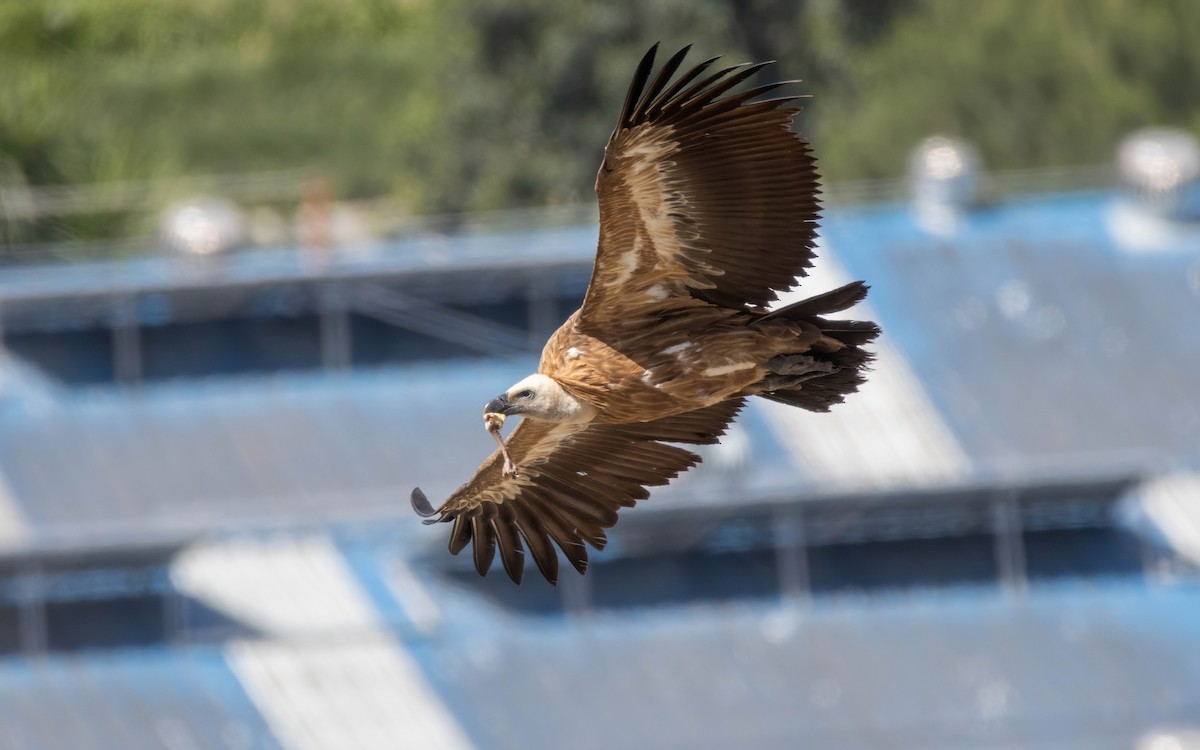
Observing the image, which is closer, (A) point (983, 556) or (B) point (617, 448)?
(B) point (617, 448)

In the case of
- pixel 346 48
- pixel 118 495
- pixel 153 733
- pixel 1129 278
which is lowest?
pixel 153 733

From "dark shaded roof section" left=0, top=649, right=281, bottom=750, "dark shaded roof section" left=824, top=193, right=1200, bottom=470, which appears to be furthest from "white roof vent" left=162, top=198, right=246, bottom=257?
"dark shaded roof section" left=824, top=193, right=1200, bottom=470

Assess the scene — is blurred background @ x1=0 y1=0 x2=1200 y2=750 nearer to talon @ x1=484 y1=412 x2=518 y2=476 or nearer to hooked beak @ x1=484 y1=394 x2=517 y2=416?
talon @ x1=484 y1=412 x2=518 y2=476

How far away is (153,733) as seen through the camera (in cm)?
1817

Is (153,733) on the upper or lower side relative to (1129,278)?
lower

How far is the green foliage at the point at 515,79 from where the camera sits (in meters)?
38.4

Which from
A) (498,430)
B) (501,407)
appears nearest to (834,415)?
(498,430)

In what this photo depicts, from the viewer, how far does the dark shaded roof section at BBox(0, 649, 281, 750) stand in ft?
59.7

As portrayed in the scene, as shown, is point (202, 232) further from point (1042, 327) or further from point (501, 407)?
point (501, 407)

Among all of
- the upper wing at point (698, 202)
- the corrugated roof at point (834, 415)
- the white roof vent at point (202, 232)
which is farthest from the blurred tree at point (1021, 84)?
the upper wing at point (698, 202)

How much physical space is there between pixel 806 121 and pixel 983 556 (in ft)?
71.8

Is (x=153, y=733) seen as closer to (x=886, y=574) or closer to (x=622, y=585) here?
(x=622, y=585)

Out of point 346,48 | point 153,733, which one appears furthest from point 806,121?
point 153,733

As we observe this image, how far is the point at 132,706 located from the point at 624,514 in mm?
4327
